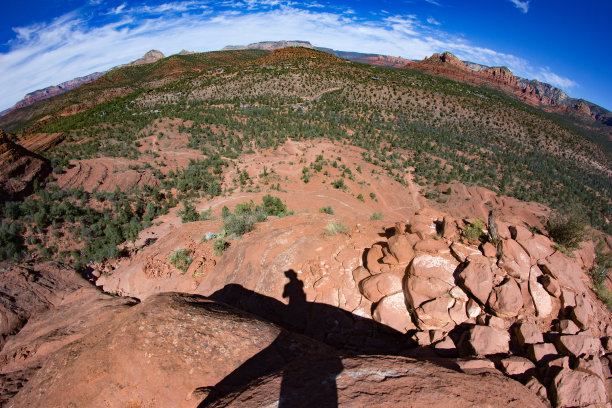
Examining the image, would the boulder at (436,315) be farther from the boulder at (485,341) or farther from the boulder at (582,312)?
the boulder at (582,312)

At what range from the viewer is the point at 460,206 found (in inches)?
702

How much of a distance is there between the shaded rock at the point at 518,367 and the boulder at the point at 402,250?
2.28 meters

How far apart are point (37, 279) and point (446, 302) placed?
13.1 m

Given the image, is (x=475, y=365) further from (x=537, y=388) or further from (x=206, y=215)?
(x=206, y=215)

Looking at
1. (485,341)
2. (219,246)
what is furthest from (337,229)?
(219,246)

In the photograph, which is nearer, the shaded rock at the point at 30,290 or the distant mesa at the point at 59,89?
the shaded rock at the point at 30,290

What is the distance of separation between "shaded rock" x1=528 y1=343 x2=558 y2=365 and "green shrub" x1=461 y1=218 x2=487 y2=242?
213 centimetres

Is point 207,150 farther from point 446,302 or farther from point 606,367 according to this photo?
point 606,367

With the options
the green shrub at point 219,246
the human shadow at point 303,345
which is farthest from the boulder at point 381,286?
the green shrub at point 219,246

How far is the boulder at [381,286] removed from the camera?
18.1 ft

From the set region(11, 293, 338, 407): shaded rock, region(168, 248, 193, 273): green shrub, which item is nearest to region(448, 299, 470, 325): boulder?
region(11, 293, 338, 407): shaded rock

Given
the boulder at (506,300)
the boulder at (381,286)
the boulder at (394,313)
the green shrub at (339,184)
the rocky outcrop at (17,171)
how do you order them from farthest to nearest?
1. the green shrub at (339,184)
2. the rocky outcrop at (17,171)
3. the boulder at (381,286)
4. the boulder at (394,313)
5. the boulder at (506,300)

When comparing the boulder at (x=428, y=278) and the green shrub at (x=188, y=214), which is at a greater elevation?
the boulder at (x=428, y=278)

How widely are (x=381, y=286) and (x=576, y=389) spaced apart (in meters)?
2.96
